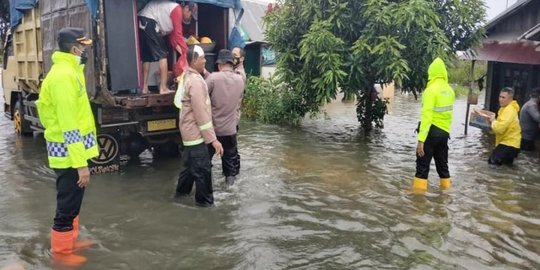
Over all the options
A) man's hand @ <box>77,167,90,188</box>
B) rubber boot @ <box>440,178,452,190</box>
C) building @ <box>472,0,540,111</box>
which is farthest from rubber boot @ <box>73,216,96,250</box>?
building @ <box>472,0,540,111</box>

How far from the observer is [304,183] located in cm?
715

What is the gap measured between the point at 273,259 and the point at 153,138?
3651 mm

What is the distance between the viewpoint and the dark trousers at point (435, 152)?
257 inches

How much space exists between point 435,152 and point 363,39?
11.7 ft

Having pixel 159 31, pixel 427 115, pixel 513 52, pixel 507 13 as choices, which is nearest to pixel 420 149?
pixel 427 115

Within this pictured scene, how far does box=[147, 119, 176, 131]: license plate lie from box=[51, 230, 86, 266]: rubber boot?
117 inches

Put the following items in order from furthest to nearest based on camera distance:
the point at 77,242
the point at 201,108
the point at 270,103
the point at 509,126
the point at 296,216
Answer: the point at 270,103, the point at 509,126, the point at 296,216, the point at 201,108, the point at 77,242

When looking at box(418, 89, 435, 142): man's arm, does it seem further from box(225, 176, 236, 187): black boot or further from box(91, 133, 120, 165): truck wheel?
box(91, 133, 120, 165): truck wheel

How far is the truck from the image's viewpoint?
666 centimetres

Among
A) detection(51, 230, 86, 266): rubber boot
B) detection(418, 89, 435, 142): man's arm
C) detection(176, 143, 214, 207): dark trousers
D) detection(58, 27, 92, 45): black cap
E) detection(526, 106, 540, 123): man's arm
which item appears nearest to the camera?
detection(58, 27, 92, 45): black cap

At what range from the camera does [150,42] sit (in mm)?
7148

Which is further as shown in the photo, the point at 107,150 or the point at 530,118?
the point at 530,118

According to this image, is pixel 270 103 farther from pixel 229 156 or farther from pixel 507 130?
pixel 229 156

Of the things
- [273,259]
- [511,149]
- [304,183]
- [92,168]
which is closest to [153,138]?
[92,168]
